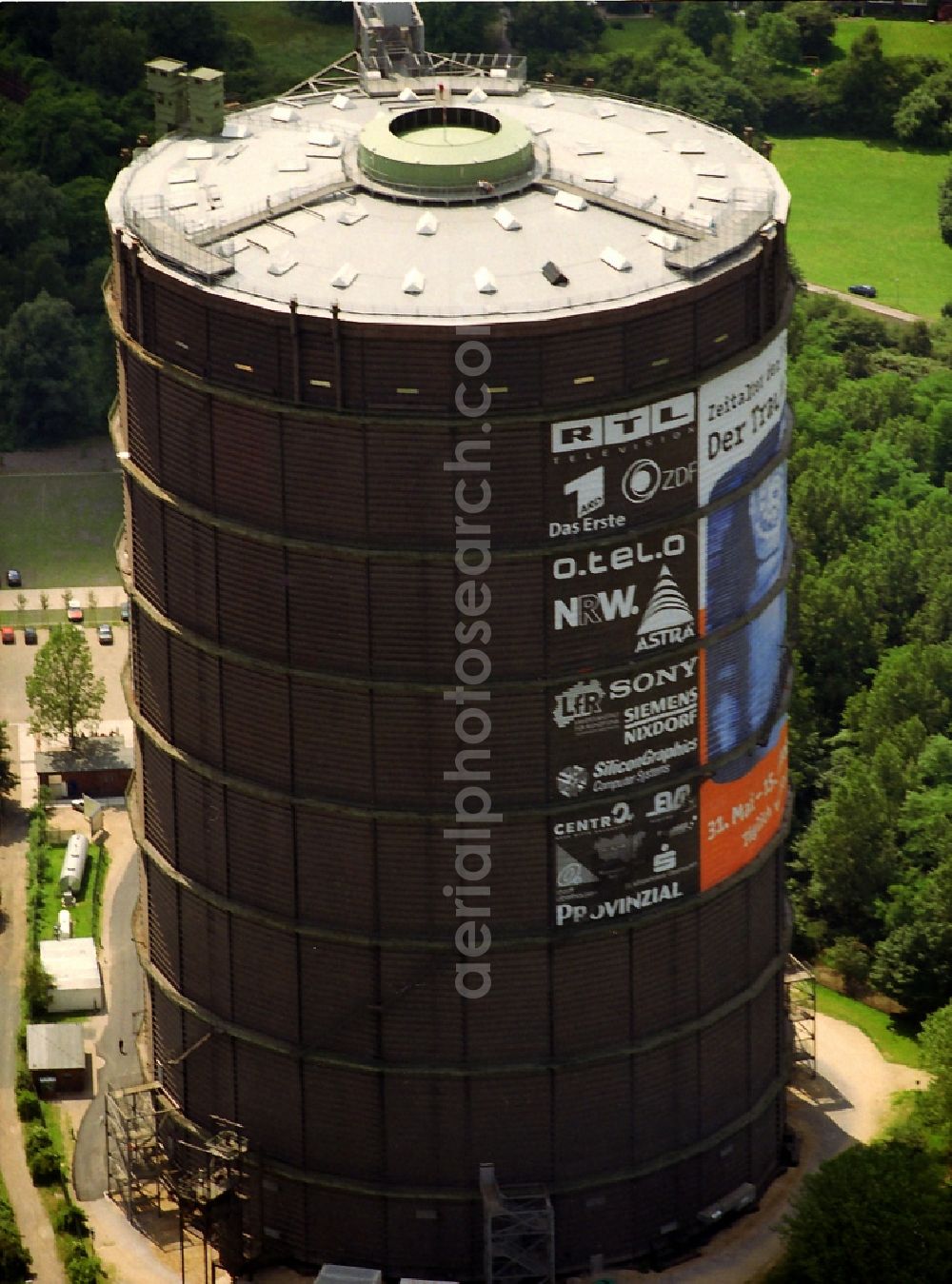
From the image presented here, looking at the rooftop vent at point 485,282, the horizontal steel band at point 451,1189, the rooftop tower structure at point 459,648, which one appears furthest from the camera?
the horizontal steel band at point 451,1189

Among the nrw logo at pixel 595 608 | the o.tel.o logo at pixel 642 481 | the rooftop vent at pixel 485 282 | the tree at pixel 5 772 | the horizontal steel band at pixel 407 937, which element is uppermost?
the rooftop vent at pixel 485 282

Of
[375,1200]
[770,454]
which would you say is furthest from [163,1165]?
[770,454]

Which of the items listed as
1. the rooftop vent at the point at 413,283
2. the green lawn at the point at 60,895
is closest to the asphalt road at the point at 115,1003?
the green lawn at the point at 60,895

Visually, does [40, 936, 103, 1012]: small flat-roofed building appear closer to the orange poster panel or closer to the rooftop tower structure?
the rooftop tower structure

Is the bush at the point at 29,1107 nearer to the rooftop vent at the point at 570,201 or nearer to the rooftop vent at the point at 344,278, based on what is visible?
the rooftop vent at the point at 344,278

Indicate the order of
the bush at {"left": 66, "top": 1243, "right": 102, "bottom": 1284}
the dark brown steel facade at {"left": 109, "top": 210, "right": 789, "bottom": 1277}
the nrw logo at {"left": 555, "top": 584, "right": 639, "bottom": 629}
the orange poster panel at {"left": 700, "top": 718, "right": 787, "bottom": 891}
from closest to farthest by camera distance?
1. the dark brown steel facade at {"left": 109, "top": 210, "right": 789, "bottom": 1277}
2. the nrw logo at {"left": 555, "top": 584, "right": 639, "bottom": 629}
3. the orange poster panel at {"left": 700, "top": 718, "right": 787, "bottom": 891}
4. the bush at {"left": 66, "top": 1243, "right": 102, "bottom": 1284}

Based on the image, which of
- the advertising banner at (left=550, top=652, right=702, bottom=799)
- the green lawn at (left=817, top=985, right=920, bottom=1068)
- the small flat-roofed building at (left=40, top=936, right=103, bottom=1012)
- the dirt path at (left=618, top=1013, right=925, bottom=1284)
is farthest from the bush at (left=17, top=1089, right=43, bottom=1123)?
the green lawn at (left=817, top=985, right=920, bottom=1068)
